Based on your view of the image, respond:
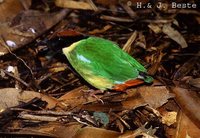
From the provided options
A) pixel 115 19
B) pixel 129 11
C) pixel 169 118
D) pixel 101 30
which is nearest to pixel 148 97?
pixel 169 118

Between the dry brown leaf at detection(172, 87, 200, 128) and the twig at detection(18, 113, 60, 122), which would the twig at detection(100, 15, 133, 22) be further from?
the twig at detection(18, 113, 60, 122)

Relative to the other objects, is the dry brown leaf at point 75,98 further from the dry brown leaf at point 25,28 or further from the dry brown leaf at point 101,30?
the dry brown leaf at point 101,30

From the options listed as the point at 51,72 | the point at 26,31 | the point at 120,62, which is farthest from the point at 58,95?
the point at 26,31

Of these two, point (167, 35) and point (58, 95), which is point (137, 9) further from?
point (58, 95)

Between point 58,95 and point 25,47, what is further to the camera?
point 25,47

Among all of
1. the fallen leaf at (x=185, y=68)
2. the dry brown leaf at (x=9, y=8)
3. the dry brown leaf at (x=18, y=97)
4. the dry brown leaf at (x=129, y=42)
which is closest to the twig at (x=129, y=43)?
the dry brown leaf at (x=129, y=42)

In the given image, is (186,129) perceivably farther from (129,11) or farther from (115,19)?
(129,11)
